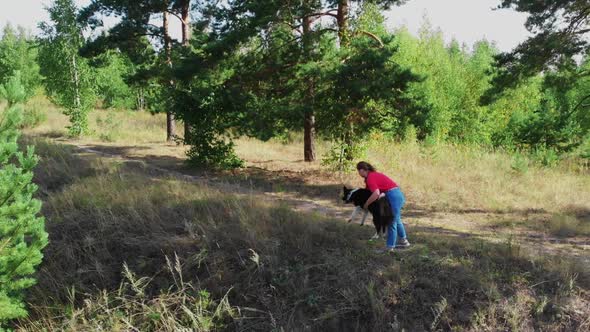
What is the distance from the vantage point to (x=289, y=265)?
20.7ft

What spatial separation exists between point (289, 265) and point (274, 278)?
33cm

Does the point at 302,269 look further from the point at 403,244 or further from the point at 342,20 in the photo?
the point at 342,20

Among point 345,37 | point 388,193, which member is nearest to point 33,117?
point 345,37

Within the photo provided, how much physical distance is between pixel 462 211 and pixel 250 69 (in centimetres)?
694

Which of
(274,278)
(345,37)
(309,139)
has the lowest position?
(274,278)

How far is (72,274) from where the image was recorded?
667cm

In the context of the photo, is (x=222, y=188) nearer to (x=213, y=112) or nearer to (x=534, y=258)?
(x=213, y=112)

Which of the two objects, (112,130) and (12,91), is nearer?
(12,91)

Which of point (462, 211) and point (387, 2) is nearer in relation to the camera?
point (462, 211)

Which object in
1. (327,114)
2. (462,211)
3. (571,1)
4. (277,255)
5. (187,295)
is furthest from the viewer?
(327,114)

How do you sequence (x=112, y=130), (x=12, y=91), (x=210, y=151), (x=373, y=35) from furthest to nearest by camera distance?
(x=112, y=130)
(x=210, y=151)
(x=373, y=35)
(x=12, y=91)

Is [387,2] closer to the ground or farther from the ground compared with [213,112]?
farther from the ground

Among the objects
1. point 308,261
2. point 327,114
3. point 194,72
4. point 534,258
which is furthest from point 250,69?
point 534,258

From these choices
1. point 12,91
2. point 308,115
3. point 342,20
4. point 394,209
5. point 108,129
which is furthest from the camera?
point 108,129
